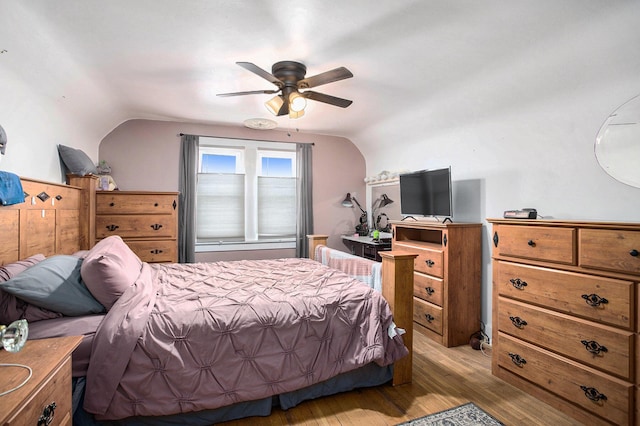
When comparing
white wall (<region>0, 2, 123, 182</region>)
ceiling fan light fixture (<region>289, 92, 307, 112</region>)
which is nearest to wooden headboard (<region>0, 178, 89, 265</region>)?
white wall (<region>0, 2, 123, 182</region>)

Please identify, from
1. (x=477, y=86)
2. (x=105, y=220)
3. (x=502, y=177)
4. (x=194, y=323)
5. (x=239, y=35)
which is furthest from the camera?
(x=105, y=220)

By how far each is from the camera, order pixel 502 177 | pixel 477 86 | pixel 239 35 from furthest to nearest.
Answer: pixel 502 177, pixel 477 86, pixel 239 35

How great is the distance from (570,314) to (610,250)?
0.47m

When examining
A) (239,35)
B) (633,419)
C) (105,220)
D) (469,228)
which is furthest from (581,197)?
(105,220)

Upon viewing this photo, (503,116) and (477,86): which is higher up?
(477,86)

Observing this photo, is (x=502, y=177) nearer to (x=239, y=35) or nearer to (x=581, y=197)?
(x=581, y=197)

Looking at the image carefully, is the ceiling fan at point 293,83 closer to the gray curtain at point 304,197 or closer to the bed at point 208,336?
the bed at point 208,336

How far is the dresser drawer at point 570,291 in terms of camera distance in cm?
166

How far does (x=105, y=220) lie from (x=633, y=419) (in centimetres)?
458

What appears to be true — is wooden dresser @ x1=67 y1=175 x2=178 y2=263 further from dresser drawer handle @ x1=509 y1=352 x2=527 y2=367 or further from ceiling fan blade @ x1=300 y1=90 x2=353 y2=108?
dresser drawer handle @ x1=509 y1=352 x2=527 y2=367

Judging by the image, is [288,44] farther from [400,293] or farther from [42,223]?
[42,223]

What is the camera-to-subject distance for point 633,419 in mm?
1610

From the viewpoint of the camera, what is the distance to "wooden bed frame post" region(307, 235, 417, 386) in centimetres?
213

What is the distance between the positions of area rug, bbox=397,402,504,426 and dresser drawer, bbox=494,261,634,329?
0.81m
